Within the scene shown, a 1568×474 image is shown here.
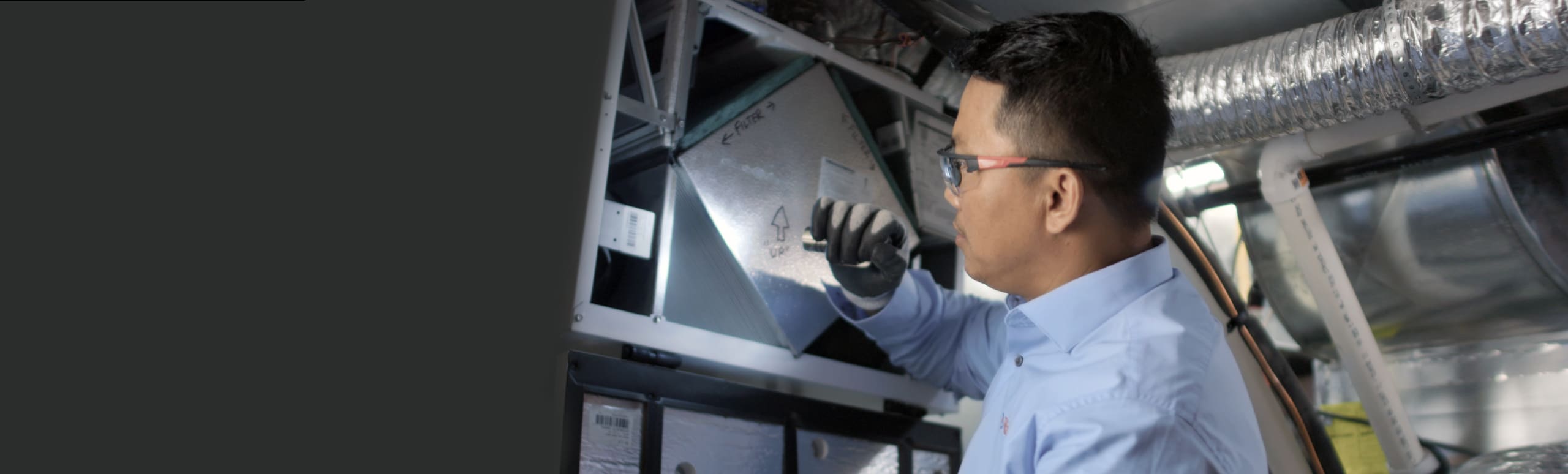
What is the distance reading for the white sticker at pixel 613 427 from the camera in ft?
4.60

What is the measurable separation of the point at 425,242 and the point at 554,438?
32 cm

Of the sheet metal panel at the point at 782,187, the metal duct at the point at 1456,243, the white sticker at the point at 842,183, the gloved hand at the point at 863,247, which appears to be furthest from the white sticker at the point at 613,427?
the metal duct at the point at 1456,243

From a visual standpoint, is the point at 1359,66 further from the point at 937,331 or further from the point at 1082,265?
the point at 937,331

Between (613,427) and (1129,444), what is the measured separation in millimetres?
708

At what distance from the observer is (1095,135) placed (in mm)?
1249

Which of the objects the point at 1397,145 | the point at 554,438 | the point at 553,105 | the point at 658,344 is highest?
the point at 1397,145

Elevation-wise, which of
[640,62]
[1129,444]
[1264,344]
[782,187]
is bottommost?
[1129,444]

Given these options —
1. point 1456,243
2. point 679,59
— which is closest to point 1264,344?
point 1456,243

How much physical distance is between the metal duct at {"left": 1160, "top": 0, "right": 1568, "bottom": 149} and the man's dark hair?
1.30ft

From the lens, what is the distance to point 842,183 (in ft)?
6.06

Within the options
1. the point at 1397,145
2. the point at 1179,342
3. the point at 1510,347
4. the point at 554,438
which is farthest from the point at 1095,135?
the point at 1510,347

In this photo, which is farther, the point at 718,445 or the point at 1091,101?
the point at 718,445

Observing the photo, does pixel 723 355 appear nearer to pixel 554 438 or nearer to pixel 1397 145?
pixel 554 438

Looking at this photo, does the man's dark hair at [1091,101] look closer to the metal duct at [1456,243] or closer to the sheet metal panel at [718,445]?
the sheet metal panel at [718,445]
